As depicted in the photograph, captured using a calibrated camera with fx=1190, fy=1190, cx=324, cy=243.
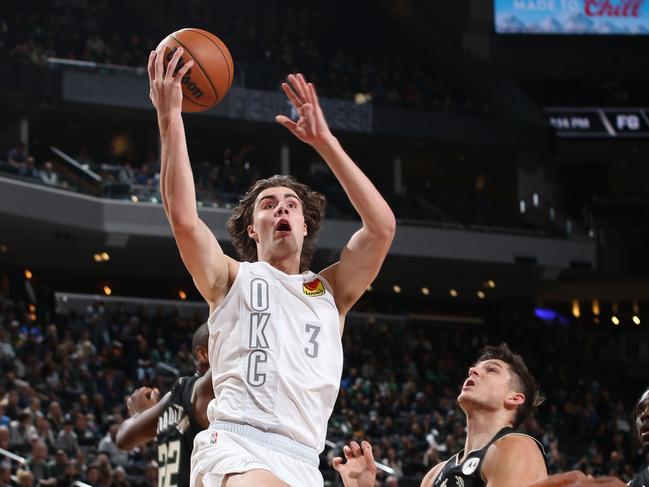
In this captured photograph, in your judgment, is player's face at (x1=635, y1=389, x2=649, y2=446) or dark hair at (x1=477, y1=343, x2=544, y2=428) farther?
dark hair at (x1=477, y1=343, x2=544, y2=428)

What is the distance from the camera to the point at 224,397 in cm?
399

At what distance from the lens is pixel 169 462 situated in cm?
570

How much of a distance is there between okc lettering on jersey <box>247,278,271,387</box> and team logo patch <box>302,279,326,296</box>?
156 millimetres

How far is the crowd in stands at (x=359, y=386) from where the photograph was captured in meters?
13.2

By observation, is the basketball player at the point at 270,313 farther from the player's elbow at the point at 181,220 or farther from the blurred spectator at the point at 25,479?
the blurred spectator at the point at 25,479

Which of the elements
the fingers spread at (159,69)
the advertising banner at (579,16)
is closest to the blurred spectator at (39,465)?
the fingers spread at (159,69)

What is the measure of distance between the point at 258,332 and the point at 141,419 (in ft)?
6.77

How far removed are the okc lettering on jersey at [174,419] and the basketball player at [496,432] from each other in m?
1.22

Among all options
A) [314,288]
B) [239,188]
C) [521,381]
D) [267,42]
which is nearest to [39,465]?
[521,381]

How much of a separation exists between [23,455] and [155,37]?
50.5 ft

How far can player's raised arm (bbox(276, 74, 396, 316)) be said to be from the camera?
13.3 ft

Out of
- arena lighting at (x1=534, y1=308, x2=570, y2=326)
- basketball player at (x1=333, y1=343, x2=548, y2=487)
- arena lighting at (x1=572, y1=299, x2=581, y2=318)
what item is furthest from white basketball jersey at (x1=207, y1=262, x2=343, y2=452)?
arena lighting at (x1=534, y1=308, x2=570, y2=326)

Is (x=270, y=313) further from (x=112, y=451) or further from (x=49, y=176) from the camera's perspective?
(x=49, y=176)

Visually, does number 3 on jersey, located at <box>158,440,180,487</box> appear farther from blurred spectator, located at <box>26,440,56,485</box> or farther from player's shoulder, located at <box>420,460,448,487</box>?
blurred spectator, located at <box>26,440,56,485</box>
